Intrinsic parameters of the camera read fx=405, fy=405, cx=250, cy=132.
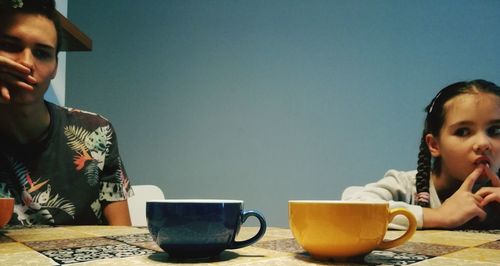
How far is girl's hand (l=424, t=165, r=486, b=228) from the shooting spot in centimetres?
96

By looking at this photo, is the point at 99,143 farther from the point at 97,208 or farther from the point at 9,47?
the point at 9,47

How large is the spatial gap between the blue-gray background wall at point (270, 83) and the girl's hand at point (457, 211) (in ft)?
4.70

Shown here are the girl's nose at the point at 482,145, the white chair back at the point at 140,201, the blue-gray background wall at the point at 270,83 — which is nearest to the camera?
the girl's nose at the point at 482,145

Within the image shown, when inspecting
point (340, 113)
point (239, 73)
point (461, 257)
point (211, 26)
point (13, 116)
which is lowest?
point (461, 257)

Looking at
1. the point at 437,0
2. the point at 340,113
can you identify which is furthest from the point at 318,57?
the point at 437,0

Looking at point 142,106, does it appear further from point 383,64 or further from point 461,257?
point 461,257

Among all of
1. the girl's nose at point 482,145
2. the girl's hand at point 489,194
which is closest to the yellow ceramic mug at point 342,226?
the girl's hand at point 489,194

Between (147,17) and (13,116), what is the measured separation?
1724 mm

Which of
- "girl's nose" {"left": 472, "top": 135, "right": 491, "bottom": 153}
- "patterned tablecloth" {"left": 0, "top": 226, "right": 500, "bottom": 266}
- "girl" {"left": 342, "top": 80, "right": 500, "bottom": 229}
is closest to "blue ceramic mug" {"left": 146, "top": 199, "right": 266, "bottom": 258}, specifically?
"patterned tablecloth" {"left": 0, "top": 226, "right": 500, "bottom": 266}

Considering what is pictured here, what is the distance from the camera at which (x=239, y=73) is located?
2.67 m

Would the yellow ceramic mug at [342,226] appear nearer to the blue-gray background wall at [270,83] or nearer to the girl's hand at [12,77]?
the girl's hand at [12,77]

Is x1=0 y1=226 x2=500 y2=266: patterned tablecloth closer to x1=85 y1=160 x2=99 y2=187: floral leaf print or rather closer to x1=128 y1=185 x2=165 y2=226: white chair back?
x1=85 y1=160 x2=99 y2=187: floral leaf print

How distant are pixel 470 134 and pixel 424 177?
0.20 m

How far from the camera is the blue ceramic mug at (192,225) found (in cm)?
46
